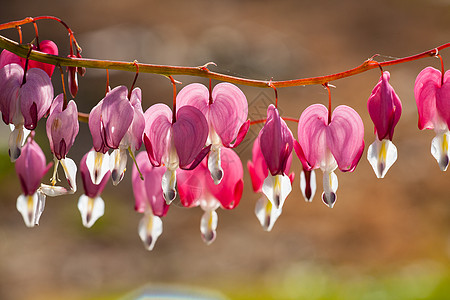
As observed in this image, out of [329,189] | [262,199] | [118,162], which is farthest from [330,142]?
[118,162]

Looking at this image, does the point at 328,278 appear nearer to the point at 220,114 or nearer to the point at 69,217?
the point at 69,217

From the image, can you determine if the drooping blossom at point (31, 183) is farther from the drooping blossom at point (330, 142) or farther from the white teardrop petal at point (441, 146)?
the white teardrop petal at point (441, 146)

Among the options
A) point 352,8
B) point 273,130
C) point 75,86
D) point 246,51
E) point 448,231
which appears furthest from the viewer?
point 352,8

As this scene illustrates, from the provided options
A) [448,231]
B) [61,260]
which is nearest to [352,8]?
[448,231]

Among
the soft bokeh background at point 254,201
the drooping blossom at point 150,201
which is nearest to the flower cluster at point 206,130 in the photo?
the drooping blossom at point 150,201

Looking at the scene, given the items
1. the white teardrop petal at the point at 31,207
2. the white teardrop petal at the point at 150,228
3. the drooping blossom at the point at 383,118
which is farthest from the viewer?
the white teardrop petal at the point at 150,228

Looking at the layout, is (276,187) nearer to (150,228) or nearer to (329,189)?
(329,189)

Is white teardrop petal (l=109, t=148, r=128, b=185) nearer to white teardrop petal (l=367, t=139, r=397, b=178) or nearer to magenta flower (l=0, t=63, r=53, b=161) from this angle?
magenta flower (l=0, t=63, r=53, b=161)
